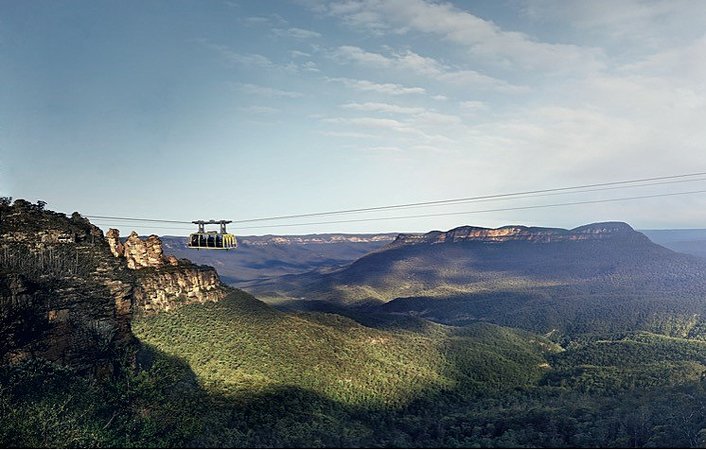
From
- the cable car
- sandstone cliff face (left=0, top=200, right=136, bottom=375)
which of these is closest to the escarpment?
sandstone cliff face (left=0, top=200, right=136, bottom=375)

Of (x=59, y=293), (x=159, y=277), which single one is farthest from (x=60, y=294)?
(x=159, y=277)

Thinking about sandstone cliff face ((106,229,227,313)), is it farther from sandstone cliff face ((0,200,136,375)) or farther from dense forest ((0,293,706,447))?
Answer: sandstone cliff face ((0,200,136,375))

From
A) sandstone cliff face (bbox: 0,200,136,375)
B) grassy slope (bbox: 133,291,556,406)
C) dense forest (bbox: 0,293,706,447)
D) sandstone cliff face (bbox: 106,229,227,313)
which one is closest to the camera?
sandstone cliff face (bbox: 0,200,136,375)

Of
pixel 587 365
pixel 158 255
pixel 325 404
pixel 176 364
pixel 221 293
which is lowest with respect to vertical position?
pixel 587 365

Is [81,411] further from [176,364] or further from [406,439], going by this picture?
[406,439]

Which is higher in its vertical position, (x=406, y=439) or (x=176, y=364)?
(x=176, y=364)

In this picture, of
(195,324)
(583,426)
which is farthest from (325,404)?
(583,426)

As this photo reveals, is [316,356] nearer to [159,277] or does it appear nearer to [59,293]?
[159,277]
